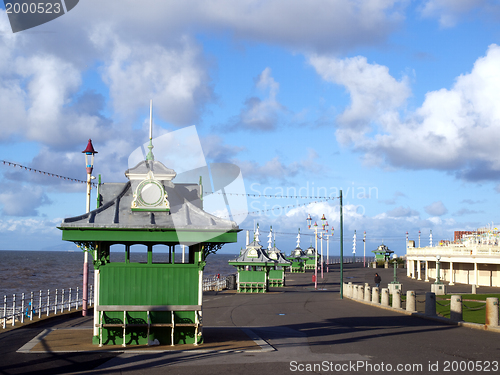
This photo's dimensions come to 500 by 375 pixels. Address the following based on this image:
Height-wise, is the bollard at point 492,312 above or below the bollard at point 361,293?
above

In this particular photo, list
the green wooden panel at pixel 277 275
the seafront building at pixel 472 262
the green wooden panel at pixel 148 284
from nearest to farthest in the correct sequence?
the green wooden panel at pixel 148 284 < the seafront building at pixel 472 262 < the green wooden panel at pixel 277 275

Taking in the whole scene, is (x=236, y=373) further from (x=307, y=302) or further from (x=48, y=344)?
(x=307, y=302)

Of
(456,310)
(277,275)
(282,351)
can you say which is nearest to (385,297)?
(456,310)

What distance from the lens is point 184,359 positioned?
1216 centimetres

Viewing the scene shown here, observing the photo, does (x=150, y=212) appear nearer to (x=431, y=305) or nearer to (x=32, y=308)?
(x=32, y=308)

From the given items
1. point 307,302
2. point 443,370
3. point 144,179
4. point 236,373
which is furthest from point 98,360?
point 307,302

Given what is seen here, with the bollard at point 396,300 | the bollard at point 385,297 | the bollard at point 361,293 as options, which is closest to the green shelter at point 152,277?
the bollard at point 396,300

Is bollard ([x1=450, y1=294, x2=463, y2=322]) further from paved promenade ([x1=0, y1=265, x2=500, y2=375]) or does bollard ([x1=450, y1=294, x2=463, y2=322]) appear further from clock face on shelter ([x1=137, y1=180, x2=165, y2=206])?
clock face on shelter ([x1=137, y1=180, x2=165, y2=206])

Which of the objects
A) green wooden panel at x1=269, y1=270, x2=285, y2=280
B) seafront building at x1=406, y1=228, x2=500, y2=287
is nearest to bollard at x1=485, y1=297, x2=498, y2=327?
seafront building at x1=406, y1=228, x2=500, y2=287

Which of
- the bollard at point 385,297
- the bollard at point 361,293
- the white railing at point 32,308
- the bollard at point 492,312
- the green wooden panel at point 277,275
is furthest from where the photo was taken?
the green wooden panel at point 277,275

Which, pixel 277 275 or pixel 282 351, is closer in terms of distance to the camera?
pixel 282 351

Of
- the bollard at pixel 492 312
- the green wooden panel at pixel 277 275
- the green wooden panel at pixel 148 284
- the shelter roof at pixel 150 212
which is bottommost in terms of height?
the green wooden panel at pixel 277 275

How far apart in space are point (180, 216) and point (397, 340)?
23.8 ft

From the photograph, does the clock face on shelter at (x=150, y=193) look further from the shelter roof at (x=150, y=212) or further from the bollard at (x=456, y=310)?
the bollard at (x=456, y=310)
